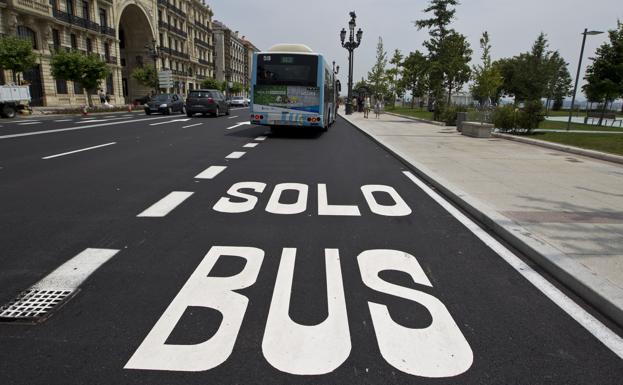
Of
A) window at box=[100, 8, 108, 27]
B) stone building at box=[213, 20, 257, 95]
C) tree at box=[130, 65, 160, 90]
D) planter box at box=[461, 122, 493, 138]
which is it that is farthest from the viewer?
stone building at box=[213, 20, 257, 95]

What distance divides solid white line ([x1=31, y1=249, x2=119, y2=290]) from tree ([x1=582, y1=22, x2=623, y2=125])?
29.9 m

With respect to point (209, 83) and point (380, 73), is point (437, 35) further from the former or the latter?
point (209, 83)

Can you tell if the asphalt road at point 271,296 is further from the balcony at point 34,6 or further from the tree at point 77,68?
the balcony at point 34,6

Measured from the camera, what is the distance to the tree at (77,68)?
3262 cm

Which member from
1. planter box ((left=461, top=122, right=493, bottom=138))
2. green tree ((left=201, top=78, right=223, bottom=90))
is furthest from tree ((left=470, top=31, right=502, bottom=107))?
green tree ((left=201, top=78, right=223, bottom=90))

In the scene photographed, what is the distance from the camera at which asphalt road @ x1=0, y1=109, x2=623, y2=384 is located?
2330mm

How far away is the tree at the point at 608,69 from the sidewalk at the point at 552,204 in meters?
18.5

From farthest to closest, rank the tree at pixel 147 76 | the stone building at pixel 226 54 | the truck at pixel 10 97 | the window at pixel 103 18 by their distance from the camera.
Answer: the stone building at pixel 226 54, the tree at pixel 147 76, the window at pixel 103 18, the truck at pixel 10 97

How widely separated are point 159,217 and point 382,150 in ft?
29.0

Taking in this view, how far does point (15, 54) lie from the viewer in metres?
27.0

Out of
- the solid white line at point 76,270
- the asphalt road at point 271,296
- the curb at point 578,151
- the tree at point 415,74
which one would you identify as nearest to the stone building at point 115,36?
the tree at point 415,74

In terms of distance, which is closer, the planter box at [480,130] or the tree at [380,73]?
the planter box at [480,130]

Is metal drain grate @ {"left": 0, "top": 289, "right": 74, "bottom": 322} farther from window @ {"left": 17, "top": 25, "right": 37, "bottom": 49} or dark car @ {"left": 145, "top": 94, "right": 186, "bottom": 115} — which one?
window @ {"left": 17, "top": 25, "right": 37, "bottom": 49}

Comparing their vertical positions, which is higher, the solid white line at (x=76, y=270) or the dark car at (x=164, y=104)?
the dark car at (x=164, y=104)
